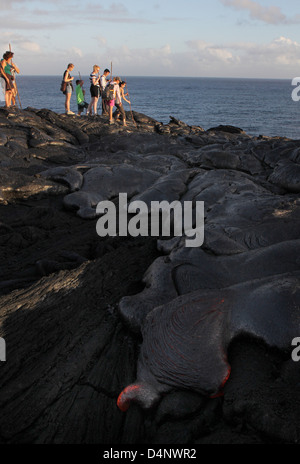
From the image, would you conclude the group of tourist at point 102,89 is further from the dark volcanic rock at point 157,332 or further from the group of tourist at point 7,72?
the dark volcanic rock at point 157,332

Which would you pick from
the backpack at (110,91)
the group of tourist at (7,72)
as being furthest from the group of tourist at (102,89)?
the group of tourist at (7,72)

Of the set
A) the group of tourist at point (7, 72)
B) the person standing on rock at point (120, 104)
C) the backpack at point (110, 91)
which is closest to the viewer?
the group of tourist at point (7, 72)

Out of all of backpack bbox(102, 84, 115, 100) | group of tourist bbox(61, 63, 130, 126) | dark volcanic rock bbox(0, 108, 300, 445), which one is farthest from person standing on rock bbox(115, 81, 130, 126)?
dark volcanic rock bbox(0, 108, 300, 445)

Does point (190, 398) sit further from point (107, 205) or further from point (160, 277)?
point (107, 205)

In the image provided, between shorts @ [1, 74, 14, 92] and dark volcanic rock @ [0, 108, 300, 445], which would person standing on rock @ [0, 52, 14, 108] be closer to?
shorts @ [1, 74, 14, 92]

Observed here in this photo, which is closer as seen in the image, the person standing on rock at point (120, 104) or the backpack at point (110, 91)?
the backpack at point (110, 91)

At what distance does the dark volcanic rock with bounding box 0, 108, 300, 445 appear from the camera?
310 centimetres

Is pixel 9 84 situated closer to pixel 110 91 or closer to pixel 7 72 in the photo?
pixel 7 72

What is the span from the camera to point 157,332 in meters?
3.74

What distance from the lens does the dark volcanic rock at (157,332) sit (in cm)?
310

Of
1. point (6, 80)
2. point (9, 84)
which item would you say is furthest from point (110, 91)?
point (6, 80)

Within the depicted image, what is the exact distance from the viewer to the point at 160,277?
4.64 metres

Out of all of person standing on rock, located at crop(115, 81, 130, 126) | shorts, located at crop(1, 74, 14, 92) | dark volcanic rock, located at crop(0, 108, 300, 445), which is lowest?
dark volcanic rock, located at crop(0, 108, 300, 445)
